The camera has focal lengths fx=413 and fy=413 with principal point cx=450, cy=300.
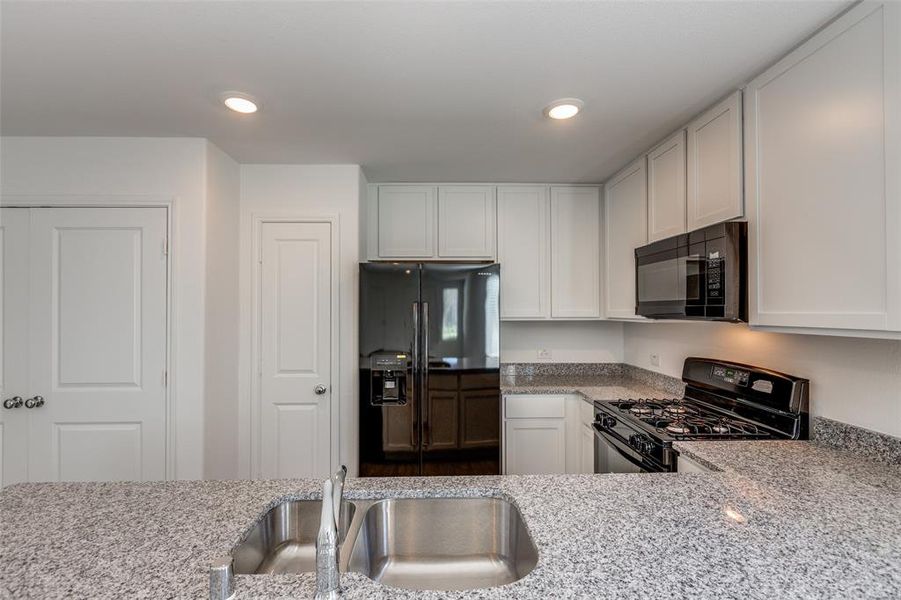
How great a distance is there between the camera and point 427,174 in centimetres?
297

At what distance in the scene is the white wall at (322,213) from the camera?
8.91 ft

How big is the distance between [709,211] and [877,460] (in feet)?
3.69

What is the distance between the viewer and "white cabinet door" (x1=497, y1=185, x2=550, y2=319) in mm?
3178

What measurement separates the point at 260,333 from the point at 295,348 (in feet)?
0.82

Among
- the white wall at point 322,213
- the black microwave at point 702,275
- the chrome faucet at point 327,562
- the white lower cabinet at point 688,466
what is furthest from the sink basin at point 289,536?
the black microwave at point 702,275

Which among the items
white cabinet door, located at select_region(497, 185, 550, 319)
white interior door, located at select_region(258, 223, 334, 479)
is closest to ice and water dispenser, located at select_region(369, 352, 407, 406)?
white interior door, located at select_region(258, 223, 334, 479)

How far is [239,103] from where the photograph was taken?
187cm

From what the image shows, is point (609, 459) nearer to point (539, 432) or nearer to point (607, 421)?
point (607, 421)

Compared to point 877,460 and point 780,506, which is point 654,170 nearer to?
point 877,460

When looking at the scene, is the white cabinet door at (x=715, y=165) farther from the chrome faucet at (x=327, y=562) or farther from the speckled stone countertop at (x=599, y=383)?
the chrome faucet at (x=327, y=562)

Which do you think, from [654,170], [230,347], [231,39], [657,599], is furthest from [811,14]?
[230,347]

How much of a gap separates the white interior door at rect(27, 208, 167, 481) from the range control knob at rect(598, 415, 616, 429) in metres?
2.47

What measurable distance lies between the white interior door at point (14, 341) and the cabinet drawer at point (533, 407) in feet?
9.29

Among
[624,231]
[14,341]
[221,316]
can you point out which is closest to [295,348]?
[221,316]
